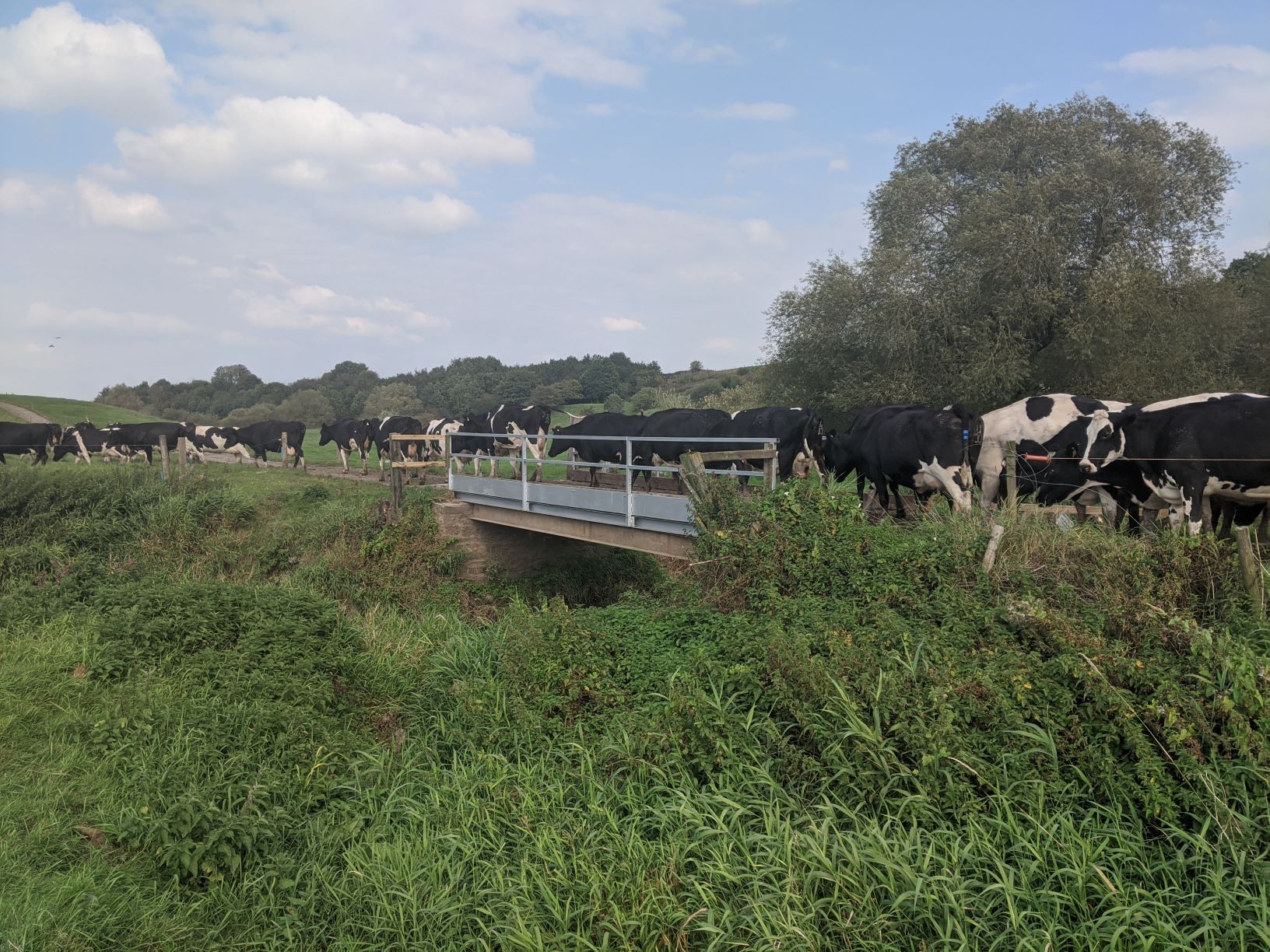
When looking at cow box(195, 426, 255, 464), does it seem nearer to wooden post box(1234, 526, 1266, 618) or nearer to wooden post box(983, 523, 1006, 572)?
wooden post box(983, 523, 1006, 572)

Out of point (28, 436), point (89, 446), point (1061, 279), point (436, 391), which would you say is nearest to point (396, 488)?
point (1061, 279)

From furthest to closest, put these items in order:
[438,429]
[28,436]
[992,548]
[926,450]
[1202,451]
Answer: [28,436], [438,429], [926,450], [1202,451], [992,548]

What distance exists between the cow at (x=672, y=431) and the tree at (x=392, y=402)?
176ft

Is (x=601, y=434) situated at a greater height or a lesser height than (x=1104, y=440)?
greater

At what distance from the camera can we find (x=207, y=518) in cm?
1616

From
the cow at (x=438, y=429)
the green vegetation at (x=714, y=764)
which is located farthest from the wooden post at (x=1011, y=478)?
the cow at (x=438, y=429)

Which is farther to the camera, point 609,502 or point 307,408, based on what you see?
point 307,408

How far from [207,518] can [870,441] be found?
12498 mm

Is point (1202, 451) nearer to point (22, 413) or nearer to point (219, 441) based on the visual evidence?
point (219, 441)

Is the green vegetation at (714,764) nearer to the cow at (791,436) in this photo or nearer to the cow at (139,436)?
the cow at (791,436)

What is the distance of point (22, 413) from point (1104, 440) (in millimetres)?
57002

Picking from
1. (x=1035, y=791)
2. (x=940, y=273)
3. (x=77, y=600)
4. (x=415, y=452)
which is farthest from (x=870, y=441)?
(x=415, y=452)

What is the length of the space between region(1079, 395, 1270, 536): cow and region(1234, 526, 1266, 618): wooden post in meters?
1.92

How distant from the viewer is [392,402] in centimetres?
7469
